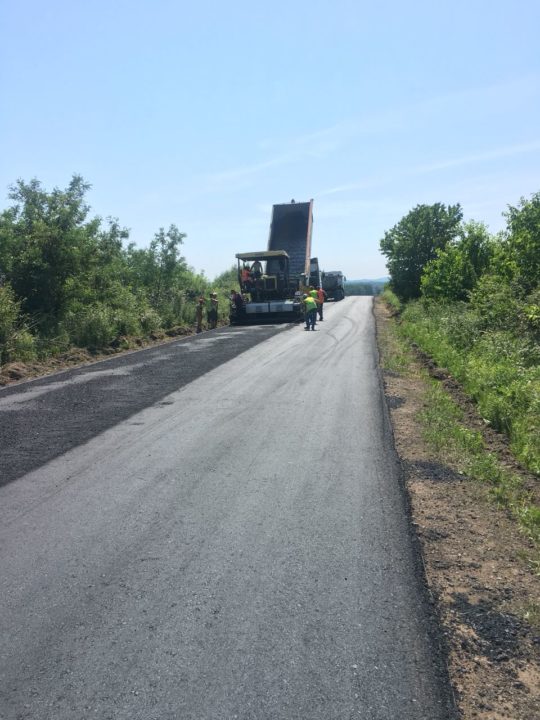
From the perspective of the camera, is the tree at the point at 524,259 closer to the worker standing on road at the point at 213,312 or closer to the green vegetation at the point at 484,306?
the green vegetation at the point at 484,306

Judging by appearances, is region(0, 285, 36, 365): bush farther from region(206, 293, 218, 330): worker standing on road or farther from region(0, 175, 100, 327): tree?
region(206, 293, 218, 330): worker standing on road

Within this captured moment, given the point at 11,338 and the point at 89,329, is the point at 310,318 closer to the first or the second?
the point at 89,329

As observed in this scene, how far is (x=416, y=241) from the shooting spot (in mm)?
30594

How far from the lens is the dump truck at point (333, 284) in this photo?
4950cm

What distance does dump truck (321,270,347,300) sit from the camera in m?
49.5

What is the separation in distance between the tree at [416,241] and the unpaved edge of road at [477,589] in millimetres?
25417

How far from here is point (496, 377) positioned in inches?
393

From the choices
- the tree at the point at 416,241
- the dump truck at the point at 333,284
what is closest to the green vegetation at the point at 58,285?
the tree at the point at 416,241

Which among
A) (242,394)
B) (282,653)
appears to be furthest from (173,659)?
(242,394)

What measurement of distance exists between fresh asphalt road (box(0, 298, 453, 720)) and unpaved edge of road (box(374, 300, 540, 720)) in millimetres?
156

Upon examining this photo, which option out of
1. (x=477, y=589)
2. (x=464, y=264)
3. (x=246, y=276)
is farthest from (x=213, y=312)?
(x=477, y=589)

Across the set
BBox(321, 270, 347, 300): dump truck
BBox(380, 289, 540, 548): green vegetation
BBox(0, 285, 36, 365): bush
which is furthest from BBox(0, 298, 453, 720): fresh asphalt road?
BBox(321, 270, 347, 300): dump truck

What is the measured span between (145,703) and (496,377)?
28.1 ft

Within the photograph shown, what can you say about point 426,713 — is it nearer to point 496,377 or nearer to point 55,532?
point 55,532
